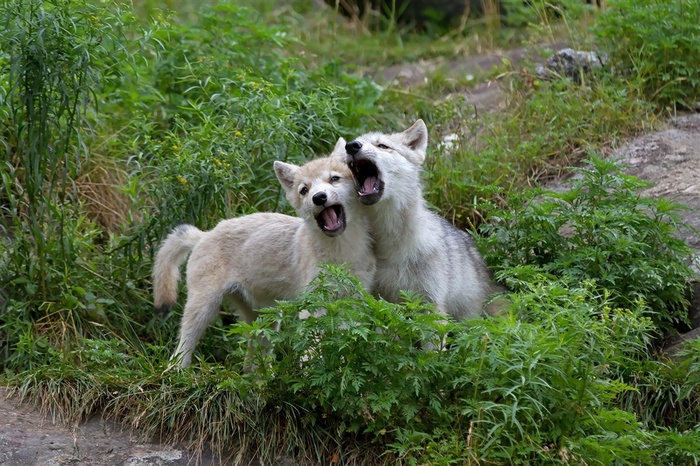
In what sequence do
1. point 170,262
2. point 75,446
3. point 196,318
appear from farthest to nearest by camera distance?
point 170,262
point 196,318
point 75,446

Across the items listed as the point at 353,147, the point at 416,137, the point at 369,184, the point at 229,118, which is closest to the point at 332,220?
the point at 369,184

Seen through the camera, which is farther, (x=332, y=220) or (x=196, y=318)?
(x=196, y=318)

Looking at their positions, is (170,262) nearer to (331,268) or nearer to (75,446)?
(75,446)

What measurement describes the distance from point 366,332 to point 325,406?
62cm

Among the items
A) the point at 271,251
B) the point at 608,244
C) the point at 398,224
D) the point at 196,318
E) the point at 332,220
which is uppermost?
the point at 332,220

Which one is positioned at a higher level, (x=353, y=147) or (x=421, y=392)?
(x=353, y=147)

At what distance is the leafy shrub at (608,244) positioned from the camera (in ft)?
21.4

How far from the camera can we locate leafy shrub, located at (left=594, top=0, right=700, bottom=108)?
356 inches

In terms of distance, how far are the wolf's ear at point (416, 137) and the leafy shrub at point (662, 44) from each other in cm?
324

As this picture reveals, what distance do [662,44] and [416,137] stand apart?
351 cm

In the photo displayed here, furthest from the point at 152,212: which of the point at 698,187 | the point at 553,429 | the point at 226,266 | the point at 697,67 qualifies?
the point at 697,67

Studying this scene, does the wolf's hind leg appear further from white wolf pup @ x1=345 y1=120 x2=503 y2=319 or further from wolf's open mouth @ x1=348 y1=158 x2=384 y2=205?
wolf's open mouth @ x1=348 y1=158 x2=384 y2=205

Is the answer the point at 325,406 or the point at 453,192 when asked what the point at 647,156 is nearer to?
the point at 453,192

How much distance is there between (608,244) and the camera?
6629mm
